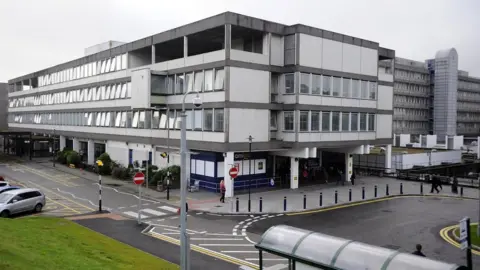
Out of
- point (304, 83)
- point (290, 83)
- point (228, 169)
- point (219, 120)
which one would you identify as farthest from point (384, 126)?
point (228, 169)

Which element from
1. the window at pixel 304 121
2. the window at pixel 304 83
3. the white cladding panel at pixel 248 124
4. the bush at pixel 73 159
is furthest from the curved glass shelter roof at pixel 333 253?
the bush at pixel 73 159

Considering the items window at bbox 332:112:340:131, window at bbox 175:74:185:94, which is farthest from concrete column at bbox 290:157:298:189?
window at bbox 175:74:185:94

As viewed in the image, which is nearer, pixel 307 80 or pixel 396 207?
pixel 396 207

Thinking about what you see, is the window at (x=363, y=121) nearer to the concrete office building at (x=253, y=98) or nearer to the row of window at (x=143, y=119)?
the concrete office building at (x=253, y=98)

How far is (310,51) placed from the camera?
3666 centimetres

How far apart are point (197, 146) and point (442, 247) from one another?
21517mm

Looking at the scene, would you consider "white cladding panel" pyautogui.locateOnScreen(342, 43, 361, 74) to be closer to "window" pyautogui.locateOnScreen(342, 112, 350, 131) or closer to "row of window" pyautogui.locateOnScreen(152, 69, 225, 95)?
"window" pyautogui.locateOnScreen(342, 112, 350, 131)

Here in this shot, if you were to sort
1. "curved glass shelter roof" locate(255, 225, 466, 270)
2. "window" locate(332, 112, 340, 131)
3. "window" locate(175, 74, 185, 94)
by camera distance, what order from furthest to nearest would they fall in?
"window" locate(332, 112, 340, 131), "window" locate(175, 74, 185, 94), "curved glass shelter roof" locate(255, 225, 466, 270)

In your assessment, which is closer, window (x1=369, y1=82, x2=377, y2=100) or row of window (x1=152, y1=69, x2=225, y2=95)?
row of window (x1=152, y1=69, x2=225, y2=95)

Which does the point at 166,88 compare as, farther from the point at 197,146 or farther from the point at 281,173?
the point at 281,173

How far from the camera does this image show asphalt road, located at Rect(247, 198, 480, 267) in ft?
64.2

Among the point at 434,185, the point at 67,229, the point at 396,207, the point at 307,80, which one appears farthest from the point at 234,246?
the point at 434,185

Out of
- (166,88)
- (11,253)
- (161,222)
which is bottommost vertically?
(161,222)

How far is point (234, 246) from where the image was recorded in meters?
19.3
